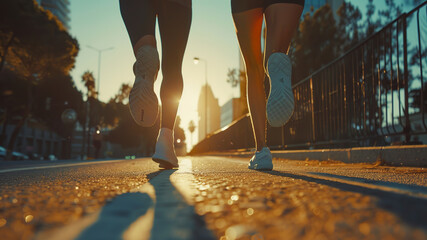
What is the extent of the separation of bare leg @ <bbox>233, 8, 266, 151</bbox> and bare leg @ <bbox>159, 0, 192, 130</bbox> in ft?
1.56

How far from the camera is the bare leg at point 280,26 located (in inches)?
100

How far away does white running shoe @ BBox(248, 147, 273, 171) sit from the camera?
2.31m

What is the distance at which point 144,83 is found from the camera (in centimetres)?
237

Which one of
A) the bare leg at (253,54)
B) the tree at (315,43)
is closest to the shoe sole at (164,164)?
the bare leg at (253,54)

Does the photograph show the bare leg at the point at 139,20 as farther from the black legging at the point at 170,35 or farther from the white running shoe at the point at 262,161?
the white running shoe at the point at 262,161

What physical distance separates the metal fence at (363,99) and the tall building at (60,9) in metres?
91.1

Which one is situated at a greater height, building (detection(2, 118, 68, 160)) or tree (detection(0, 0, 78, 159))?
tree (detection(0, 0, 78, 159))

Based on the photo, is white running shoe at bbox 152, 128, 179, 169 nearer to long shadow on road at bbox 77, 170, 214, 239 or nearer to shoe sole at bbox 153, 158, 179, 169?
shoe sole at bbox 153, 158, 179, 169

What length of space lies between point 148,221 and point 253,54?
248 cm

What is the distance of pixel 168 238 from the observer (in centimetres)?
46

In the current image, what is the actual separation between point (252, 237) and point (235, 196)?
41cm

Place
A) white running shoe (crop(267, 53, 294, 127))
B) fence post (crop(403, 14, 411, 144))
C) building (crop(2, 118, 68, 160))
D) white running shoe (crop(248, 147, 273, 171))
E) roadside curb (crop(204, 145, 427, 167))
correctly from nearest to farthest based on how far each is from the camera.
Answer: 1. white running shoe (crop(267, 53, 294, 127))
2. white running shoe (crop(248, 147, 273, 171))
3. roadside curb (crop(204, 145, 427, 167))
4. fence post (crop(403, 14, 411, 144))
5. building (crop(2, 118, 68, 160))

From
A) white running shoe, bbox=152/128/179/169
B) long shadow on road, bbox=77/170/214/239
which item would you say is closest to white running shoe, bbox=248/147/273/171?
white running shoe, bbox=152/128/179/169

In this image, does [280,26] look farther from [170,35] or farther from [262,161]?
[262,161]
